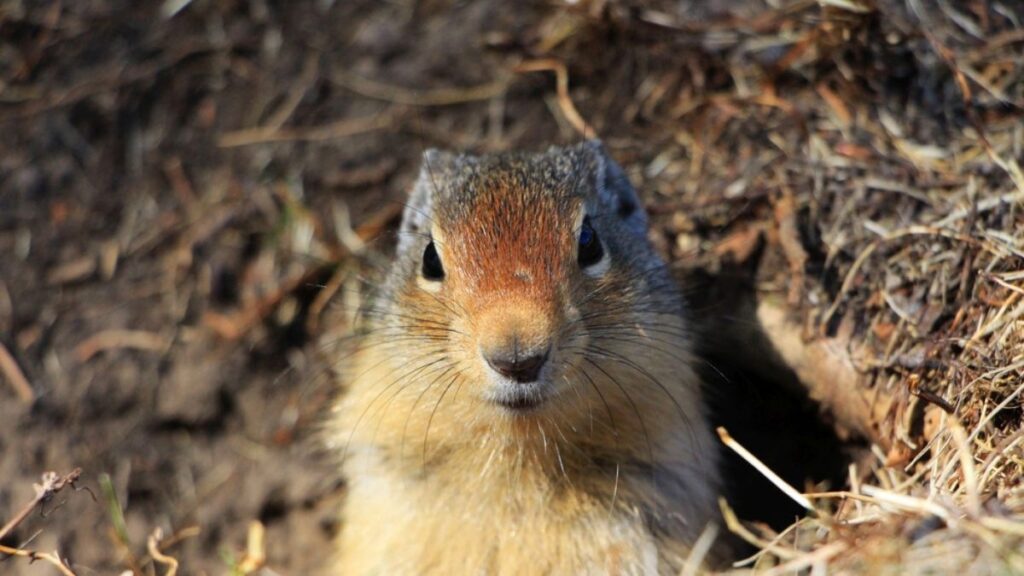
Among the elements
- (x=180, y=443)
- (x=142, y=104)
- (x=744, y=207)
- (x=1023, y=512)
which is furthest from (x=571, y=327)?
(x=142, y=104)

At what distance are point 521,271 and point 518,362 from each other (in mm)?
A: 429

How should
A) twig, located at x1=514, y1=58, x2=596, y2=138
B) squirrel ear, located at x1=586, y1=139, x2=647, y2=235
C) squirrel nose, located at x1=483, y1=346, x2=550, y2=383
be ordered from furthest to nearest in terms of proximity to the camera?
twig, located at x1=514, y1=58, x2=596, y2=138 < squirrel ear, located at x1=586, y1=139, x2=647, y2=235 < squirrel nose, located at x1=483, y1=346, x2=550, y2=383

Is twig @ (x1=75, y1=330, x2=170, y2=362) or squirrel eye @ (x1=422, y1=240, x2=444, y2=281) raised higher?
squirrel eye @ (x1=422, y1=240, x2=444, y2=281)

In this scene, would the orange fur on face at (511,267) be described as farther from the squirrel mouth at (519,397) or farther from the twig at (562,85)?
the twig at (562,85)

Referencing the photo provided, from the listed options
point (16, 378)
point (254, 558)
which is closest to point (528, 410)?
point (254, 558)

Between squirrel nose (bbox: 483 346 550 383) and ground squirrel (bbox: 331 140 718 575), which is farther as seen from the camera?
ground squirrel (bbox: 331 140 718 575)

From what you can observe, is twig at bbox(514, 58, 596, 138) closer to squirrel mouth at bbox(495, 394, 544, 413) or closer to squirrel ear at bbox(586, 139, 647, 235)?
squirrel ear at bbox(586, 139, 647, 235)

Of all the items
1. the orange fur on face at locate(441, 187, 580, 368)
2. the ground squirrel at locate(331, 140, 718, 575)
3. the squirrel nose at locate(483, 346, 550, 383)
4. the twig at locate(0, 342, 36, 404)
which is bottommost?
the twig at locate(0, 342, 36, 404)

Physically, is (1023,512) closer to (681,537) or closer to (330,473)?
(681,537)

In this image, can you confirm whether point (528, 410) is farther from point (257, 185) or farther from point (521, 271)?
point (257, 185)

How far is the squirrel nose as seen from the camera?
301 centimetres

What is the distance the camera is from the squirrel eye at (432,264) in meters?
3.72

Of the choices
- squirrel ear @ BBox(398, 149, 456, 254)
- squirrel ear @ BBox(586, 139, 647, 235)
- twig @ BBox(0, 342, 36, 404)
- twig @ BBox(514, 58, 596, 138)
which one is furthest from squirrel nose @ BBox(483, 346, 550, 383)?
twig @ BBox(0, 342, 36, 404)

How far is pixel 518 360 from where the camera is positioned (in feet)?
9.88
